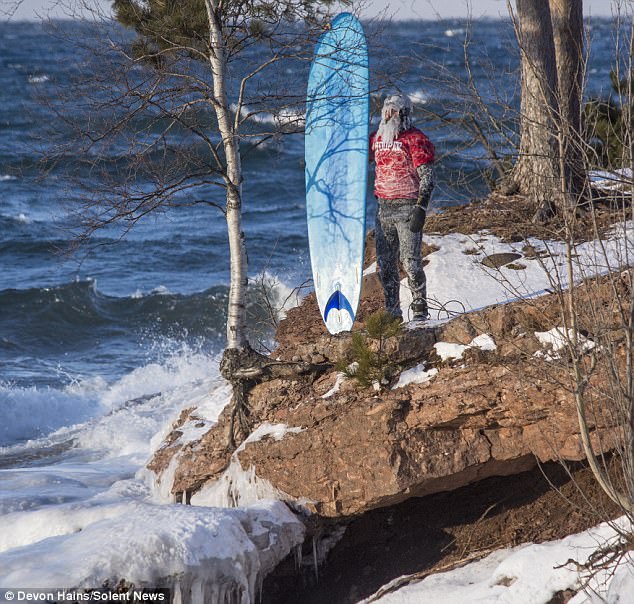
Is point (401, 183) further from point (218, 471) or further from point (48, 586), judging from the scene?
point (48, 586)

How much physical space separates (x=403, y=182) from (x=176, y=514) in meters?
2.77

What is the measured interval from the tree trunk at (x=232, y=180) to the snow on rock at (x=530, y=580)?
2374mm

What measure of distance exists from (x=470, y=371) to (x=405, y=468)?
0.75 m

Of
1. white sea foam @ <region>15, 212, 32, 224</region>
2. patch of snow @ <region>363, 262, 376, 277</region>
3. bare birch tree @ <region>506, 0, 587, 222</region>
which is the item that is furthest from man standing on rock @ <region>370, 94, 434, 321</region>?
white sea foam @ <region>15, 212, 32, 224</region>

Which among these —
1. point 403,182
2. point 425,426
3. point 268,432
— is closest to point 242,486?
point 268,432

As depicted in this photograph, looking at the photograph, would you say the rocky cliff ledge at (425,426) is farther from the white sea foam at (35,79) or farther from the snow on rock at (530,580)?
the white sea foam at (35,79)

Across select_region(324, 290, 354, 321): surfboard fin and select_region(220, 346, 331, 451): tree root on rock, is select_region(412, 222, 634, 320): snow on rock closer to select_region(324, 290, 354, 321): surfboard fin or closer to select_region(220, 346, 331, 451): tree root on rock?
select_region(324, 290, 354, 321): surfboard fin

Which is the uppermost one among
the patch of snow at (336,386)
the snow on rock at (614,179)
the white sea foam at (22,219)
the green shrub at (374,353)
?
the snow on rock at (614,179)

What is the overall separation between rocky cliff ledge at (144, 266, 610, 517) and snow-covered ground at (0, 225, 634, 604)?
0.09m

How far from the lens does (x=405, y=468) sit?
5.61m

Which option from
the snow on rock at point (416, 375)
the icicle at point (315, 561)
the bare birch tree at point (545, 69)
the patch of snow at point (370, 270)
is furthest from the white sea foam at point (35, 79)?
the bare birch tree at point (545, 69)

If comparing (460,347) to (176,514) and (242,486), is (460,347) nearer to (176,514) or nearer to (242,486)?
(242,486)

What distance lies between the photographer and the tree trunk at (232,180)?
6406 millimetres

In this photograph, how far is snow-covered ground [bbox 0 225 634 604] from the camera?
16.0 feet
